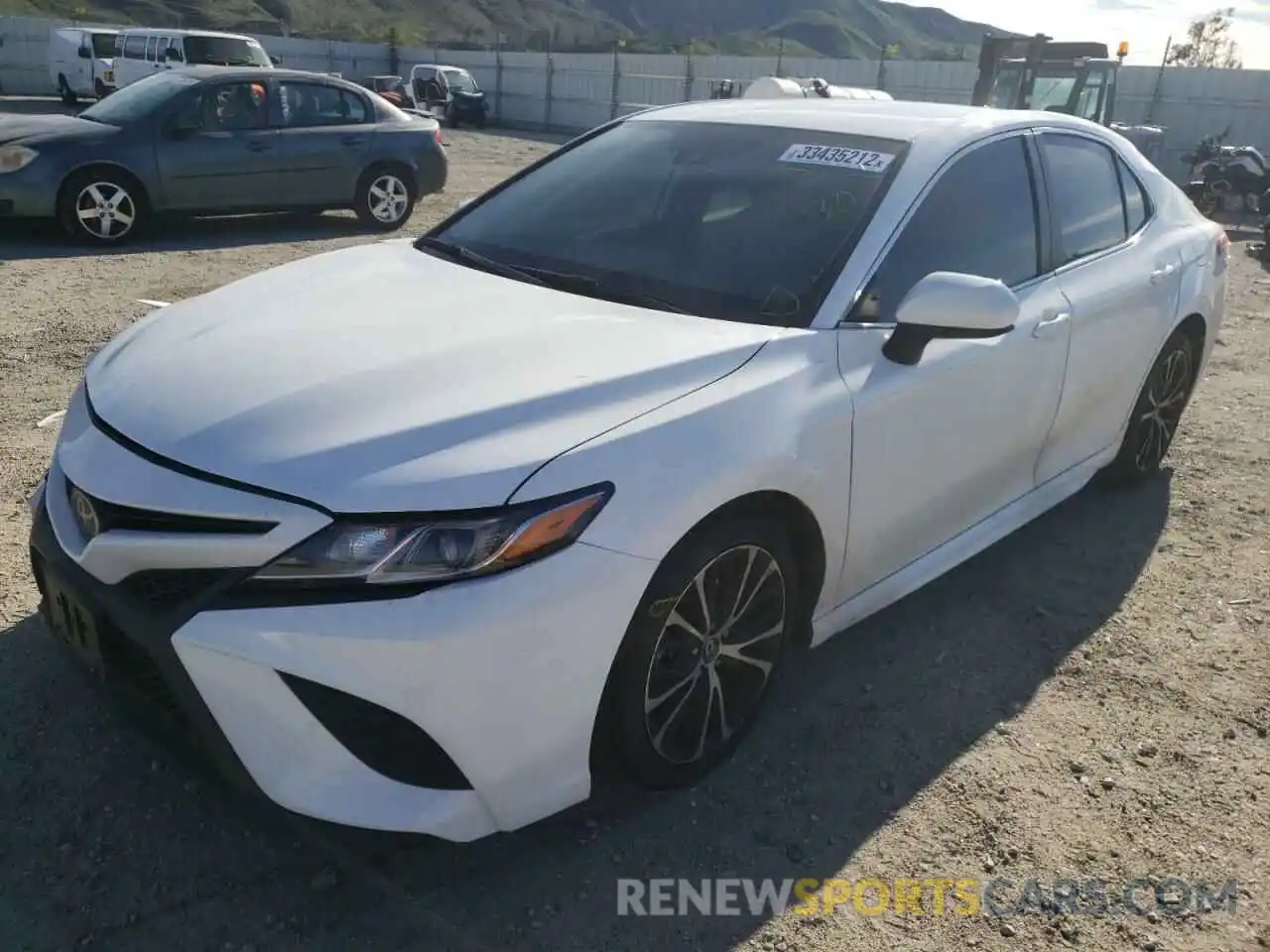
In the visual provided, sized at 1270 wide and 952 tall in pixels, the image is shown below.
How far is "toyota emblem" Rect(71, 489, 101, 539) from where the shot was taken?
88.8 inches

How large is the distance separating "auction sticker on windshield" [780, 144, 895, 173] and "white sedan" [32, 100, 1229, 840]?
1 centimetres

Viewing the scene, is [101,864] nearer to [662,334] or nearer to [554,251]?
[662,334]

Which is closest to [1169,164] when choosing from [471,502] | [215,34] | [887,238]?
[215,34]

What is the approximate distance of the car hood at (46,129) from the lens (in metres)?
8.30

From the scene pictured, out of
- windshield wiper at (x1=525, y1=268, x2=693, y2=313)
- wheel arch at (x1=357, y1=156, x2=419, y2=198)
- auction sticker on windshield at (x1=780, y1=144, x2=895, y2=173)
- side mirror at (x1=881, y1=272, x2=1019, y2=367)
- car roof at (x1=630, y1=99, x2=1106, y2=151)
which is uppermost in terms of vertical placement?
car roof at (x1=630, y1=99, x2=1106, y2=151)

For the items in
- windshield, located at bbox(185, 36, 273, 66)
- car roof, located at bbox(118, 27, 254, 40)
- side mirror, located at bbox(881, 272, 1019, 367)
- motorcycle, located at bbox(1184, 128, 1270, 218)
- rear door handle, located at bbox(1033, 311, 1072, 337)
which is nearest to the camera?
side mirror, located at bbox(881, 272, 1019, 367)

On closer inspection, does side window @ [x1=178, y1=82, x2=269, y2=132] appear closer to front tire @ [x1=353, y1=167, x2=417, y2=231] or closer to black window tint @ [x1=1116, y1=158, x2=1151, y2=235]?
front tire @ [x1=353, y1=167, x2=417, y2=231]

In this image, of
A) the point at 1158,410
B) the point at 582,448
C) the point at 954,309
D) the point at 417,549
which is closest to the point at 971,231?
the point at 954,309

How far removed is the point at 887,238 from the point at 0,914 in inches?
104

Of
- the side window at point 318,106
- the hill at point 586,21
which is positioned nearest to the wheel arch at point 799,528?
the side window at point 318,106

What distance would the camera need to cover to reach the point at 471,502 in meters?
2.06

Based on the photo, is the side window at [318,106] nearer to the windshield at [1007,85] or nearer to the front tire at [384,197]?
the front tire at [384,197]

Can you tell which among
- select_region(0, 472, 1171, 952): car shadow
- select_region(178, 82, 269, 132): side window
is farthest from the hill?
select_region(0, 472, 1171, 952): car shadow

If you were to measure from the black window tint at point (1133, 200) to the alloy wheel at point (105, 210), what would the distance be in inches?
300
